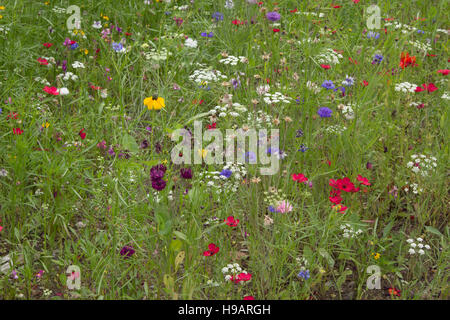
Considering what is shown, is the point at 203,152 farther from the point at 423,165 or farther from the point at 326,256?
the point at 423,165

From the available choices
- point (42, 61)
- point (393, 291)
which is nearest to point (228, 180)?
point (393, 291)

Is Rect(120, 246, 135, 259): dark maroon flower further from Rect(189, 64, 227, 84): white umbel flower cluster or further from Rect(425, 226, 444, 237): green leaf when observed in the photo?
Rect(425, 226, 444, 237): green leaf

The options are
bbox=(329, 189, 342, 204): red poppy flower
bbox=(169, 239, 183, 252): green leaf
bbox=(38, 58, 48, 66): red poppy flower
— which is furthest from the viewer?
bbox=(38, 58, 48, 66): red poppy flower

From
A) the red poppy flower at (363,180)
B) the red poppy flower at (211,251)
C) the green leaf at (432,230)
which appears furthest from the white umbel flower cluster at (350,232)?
the red poppy flower at (211,251)

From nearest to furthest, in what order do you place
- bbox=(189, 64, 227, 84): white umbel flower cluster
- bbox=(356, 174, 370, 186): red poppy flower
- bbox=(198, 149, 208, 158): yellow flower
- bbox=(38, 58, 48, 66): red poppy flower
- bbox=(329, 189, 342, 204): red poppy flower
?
bbox=(329, 189, 342, 204): red poppy flower → bbox=(356, 174, 370, 186): red poppy flower → bbox=(198, 149, 208, 158): yellow flower → bbox=(189, 64, 227, 84): white umbel flower cluster → bbox=(38, 58, 48, 66): red poppy flower

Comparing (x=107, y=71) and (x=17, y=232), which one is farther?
(x=107, y=71)

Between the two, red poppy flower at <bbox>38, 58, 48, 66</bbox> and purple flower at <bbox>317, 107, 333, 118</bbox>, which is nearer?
purple flower at <bbox>317, 107, 333, 118</bbox>

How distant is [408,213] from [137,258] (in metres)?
1.25

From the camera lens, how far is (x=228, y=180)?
250 cm

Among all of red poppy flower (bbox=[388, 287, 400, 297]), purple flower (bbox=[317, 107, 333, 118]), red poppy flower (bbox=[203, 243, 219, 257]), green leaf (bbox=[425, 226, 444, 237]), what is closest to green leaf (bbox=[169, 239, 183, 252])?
red poppy flower (bbox=[203, 243, 219, 257])

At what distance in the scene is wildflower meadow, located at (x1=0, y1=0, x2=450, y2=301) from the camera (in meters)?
2.09

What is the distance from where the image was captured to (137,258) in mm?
2188
